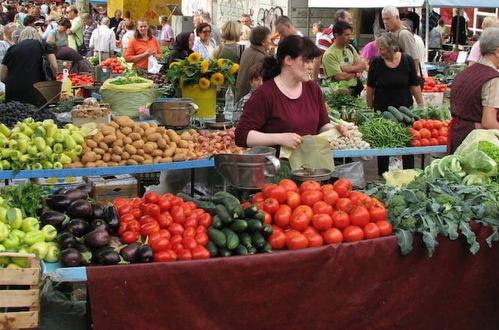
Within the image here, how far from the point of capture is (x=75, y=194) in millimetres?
4340

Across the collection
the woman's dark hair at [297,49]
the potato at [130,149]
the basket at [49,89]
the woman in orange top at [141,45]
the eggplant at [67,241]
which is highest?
the woman in orange top at [141,45]

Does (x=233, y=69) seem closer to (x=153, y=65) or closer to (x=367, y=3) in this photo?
(x=153, y=65)

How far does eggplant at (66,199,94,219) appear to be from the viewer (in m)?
4.18

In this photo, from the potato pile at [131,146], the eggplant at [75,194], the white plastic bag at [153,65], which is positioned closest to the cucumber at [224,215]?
the eggplant at [75,194]

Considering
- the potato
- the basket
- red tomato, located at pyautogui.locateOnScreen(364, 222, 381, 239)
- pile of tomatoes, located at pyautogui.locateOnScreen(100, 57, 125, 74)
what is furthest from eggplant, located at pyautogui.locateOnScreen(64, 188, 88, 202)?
pile of tomatoes, located at pyautogui.locateOnScreen(100, 57, 125, 74)

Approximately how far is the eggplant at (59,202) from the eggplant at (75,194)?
0.9 inches

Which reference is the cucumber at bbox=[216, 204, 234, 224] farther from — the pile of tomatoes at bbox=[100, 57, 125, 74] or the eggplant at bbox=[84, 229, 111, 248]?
the pile of tomatoes at bbox=[100, 57, 125, 74]

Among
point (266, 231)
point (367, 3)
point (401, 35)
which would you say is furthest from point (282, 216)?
point (367, 3)

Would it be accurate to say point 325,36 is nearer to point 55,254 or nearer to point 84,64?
point 84,64

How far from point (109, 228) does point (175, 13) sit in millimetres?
18360

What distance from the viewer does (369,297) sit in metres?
4.29

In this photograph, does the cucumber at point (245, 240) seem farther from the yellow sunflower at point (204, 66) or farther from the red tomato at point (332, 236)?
the yellow sunflower at point (204, 66)

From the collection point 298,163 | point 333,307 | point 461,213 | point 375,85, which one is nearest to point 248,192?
point 298,163

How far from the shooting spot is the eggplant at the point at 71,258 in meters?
3.83
